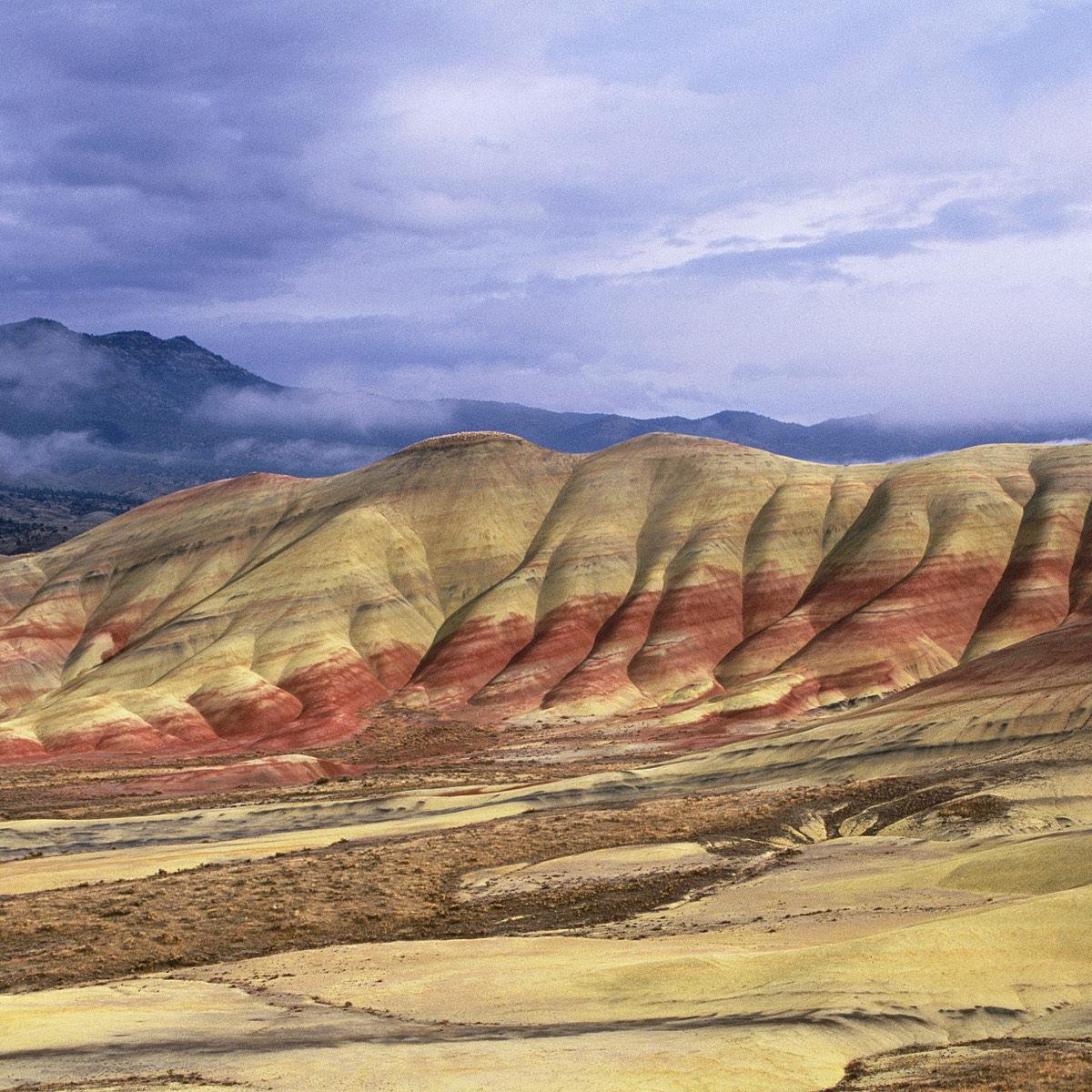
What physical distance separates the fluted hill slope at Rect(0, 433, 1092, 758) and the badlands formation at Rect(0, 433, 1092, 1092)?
0.54 meters

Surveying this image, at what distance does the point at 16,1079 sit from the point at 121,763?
271ft

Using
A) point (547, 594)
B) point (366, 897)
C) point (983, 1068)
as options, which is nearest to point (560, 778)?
point (366, 897)

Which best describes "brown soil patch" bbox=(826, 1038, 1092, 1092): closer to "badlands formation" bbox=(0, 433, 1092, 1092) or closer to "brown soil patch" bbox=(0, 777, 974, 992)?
"badlands formation" bbox=(0, 433, 1092, 1092)

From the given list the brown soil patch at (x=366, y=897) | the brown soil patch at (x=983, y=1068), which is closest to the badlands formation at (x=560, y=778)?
the brown soil patch at (x=983, y=1068)

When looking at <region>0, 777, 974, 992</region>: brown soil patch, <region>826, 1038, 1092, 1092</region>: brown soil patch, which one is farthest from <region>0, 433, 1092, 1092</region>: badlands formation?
<region>0, 777, 974, 992</region>: brown soil patch

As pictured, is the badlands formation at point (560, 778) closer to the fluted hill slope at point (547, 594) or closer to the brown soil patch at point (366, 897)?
the brown soil patch at point (366, 897)

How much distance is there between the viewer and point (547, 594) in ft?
452

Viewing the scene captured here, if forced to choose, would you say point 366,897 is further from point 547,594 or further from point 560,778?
point 547,594

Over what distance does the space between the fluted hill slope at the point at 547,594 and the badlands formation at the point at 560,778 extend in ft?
1.79

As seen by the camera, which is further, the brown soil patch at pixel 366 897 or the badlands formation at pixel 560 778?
the brown soil patch at pixel 366 897

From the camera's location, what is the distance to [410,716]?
118 meters

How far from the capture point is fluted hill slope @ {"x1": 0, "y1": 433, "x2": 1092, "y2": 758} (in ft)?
378

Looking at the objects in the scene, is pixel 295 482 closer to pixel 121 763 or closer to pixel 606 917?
pixel 121 763

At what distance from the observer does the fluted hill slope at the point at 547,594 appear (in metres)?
115
